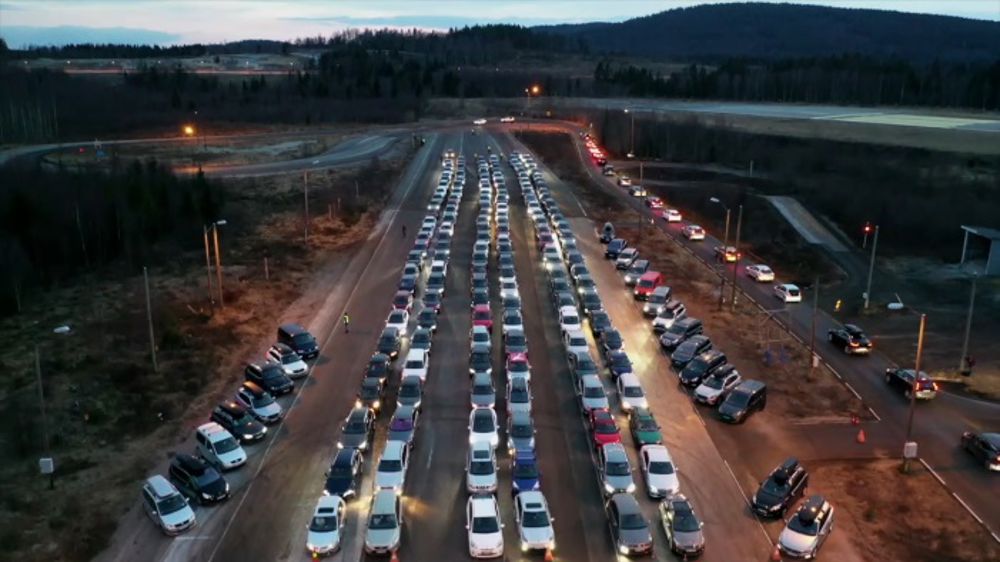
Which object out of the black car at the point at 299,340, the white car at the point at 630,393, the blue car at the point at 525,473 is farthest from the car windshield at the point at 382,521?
the black car at the point at 299,340

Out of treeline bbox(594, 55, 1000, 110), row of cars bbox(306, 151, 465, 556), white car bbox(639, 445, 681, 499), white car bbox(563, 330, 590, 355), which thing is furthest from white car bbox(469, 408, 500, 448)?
treeline bbox(594, 55, 1000, 110)

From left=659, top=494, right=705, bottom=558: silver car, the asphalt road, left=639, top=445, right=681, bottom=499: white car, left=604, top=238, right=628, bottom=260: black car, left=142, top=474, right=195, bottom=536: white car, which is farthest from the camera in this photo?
left=604, top=238, right=628, bottom=260: black car

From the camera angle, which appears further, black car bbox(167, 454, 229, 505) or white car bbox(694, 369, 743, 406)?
white car bbox(694, 369, 743, 406)

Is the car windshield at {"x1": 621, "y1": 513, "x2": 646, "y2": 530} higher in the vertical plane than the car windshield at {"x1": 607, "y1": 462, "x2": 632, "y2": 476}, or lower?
lower

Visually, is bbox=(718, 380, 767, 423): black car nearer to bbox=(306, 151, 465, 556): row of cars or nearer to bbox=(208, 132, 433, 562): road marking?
bbox=(306, 151, 465, 556): row of cars

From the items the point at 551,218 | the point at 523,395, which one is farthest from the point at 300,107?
the point at 523,395

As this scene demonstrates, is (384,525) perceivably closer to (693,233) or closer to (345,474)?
(345,474)
